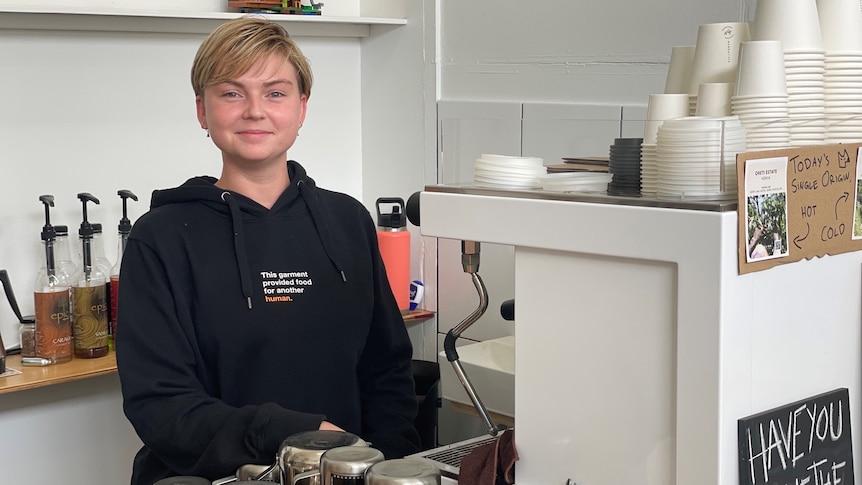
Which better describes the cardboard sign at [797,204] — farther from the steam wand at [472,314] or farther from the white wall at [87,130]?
the white wall at [87,130]

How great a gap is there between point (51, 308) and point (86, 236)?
18 centimetres

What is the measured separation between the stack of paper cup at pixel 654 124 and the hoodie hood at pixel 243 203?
70cm

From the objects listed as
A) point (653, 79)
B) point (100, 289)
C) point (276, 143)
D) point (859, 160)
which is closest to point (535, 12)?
point (653, 79)

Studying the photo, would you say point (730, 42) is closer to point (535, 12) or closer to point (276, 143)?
point (276, 143)

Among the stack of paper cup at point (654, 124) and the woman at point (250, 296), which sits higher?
the stack of paper cup at point (654, 124)

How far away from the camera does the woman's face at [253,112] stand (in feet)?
5.45

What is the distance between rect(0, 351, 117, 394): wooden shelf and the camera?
2137 mm

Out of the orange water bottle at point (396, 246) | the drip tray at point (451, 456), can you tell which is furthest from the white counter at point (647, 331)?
the orange water bottle at point (396, 246)

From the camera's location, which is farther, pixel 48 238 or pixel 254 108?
pixel 48 238

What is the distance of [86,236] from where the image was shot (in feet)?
7.72

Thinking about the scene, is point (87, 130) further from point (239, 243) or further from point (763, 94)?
point (763, 94)

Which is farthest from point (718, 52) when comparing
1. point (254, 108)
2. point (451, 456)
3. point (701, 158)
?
point (254, 108)

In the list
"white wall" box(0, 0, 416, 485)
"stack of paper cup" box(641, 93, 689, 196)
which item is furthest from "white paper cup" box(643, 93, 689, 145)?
"white wall" box(0, 0, 416, 485)

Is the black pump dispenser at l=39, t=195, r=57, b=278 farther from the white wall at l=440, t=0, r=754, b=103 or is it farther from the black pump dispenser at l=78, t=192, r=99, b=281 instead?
the white wall at l=440, t=0, r=754, b=103
